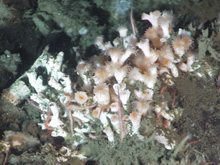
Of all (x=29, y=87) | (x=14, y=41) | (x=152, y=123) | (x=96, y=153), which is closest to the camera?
(x=152, y=123)

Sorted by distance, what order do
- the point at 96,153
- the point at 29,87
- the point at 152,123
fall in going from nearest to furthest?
the point at 152,123
the point at 96,153
the point at 29,87

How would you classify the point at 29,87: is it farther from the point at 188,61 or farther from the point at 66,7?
the point at 188,61

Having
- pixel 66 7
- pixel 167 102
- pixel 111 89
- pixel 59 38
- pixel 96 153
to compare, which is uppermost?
pixel 66 7

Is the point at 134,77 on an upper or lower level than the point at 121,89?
upper

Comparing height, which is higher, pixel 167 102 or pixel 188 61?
pixel 188 61

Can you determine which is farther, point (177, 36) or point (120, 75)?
point (177, 36)

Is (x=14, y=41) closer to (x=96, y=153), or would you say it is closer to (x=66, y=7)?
(x=66, y=7)

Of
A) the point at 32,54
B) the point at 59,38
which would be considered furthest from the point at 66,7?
the point at 32,54

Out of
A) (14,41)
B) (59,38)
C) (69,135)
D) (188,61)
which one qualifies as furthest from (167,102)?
(14,41)
